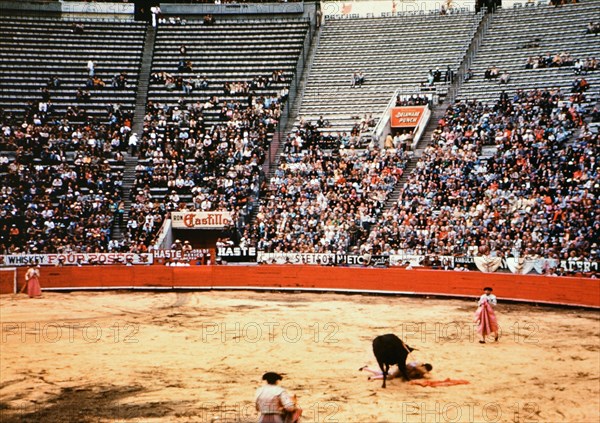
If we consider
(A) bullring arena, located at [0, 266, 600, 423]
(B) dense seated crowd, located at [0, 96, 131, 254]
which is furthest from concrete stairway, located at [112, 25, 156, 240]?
(A) bullring arena, located at [0, 266, 600, 423]

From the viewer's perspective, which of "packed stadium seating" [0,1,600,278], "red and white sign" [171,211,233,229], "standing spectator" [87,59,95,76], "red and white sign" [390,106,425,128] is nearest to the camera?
"packed stadium seating" [0,1,600,278]

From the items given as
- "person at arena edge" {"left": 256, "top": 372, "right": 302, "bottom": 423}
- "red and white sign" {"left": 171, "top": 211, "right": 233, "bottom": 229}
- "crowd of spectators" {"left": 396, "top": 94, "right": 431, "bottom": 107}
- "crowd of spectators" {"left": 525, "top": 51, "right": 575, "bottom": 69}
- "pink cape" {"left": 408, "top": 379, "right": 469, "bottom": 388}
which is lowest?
"pink cape" {"left": 408, "top": 379, "right": 469, "bottom": 388}

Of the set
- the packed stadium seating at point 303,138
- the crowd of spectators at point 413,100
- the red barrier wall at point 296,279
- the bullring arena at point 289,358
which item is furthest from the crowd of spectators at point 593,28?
the bullring arena at point 289,358

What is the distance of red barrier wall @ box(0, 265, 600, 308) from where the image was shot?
2537cm

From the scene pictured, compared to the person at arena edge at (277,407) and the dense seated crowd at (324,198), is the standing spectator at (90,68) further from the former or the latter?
the person at arena edge at (277,407)

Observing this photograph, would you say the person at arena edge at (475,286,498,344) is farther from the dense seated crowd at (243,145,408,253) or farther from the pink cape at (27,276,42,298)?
the pink cape at (27,276,42,298)

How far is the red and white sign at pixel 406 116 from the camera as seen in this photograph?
122 ft

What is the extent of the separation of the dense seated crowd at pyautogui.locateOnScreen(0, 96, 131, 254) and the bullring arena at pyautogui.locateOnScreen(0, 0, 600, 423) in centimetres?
11

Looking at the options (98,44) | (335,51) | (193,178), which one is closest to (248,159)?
(193,178)

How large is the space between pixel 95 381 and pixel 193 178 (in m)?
22.1

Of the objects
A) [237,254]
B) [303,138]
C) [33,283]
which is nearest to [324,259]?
[237,254]

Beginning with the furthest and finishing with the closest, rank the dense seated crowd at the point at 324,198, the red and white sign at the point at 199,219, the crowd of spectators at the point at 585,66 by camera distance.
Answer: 1. the crowd of spectators at the point at 585,66
2. the red and white sign at the point at 199,219
3. the dense seated crowd at the point at 324,198

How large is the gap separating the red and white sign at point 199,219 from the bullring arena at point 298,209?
0.34ft

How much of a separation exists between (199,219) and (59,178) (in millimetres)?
7276
